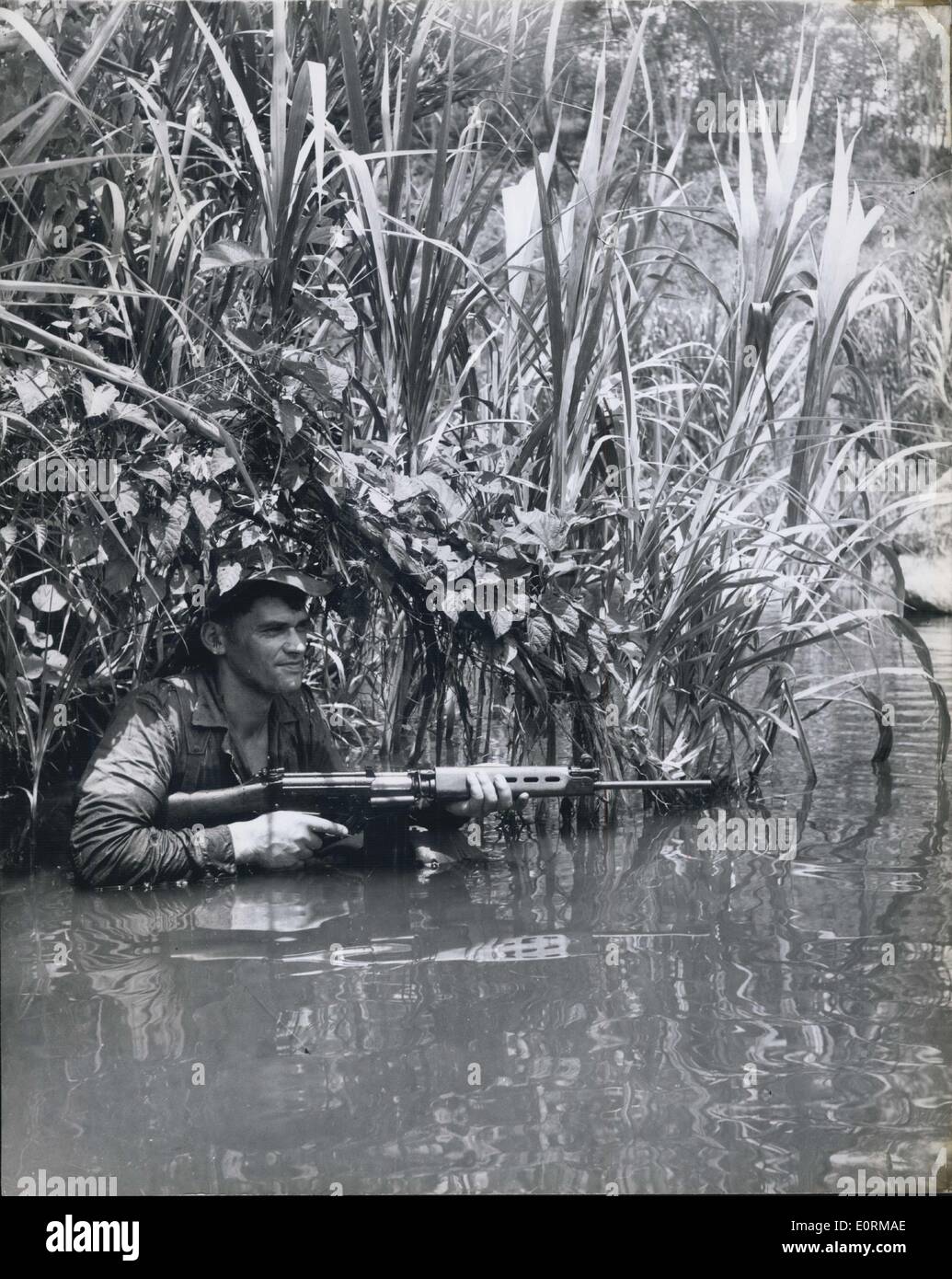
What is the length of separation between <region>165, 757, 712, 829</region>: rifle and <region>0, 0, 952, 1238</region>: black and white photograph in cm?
1

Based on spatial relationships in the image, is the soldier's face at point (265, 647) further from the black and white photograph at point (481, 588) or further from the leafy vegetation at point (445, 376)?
the leafy vegetation at point (445, 376)

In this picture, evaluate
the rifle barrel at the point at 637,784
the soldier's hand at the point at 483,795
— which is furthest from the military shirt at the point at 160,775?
the rifle barrel at the point at 637,784

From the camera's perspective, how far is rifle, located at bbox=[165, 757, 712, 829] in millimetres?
2973

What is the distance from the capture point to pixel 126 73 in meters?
3.11

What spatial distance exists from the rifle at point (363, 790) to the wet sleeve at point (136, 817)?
56mm

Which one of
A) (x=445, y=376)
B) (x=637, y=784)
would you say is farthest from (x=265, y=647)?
(x=637, y=784)

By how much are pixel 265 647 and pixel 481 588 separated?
0.56 metres

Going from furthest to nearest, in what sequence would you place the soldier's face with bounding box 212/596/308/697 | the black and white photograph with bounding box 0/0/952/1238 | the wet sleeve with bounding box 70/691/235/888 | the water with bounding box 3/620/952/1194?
the soldier's face with bounding box 212/596/308/697 → the wet sleeve with bounding box 70/691/235/888 → the black and white photograph with bounding box 0/0/952/1238 → the water with bounding box 3/620/952/1194

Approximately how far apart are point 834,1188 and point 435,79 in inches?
111

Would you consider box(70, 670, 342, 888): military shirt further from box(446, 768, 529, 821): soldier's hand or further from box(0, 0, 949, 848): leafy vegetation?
box(446, 768, 529, 821): soldier's hand

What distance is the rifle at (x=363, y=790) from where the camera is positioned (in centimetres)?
297

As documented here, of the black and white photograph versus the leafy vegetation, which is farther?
the leafy vegetation

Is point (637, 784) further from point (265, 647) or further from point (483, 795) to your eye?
point (265, 647)

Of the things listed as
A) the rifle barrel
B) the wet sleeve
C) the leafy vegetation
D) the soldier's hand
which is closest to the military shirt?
the wet sleeve
